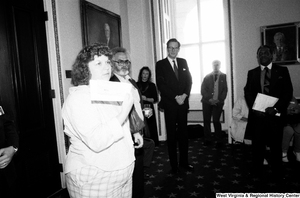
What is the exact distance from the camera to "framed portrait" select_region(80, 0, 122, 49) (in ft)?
10.8

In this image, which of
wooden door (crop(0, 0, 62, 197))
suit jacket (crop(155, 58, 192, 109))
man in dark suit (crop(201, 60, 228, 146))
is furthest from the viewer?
man in dark suit (crop(201, 60, 228, 146))

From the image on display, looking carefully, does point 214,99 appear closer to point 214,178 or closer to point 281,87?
point 281,87

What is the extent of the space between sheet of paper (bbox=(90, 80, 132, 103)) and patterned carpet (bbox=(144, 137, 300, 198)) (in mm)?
1957

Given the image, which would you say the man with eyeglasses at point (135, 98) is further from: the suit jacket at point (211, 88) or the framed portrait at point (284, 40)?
the framed portrait at point (284, 40)

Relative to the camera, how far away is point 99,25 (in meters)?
3.67

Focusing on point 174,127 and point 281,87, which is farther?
point 174,127

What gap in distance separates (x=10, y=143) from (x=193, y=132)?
402cm

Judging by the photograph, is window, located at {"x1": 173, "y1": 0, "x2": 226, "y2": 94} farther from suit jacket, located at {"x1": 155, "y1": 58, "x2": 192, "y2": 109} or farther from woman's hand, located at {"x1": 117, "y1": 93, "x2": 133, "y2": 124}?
woman's hand, located at {"x1": 117, "y1": 93, "x2": 133, "y2": 124}

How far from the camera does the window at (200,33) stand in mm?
5844

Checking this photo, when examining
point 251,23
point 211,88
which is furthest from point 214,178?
point 251,23

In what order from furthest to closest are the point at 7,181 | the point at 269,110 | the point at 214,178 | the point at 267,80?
the point at 214,178
the point at 267,80
the point at 269,110
the point at 7,181

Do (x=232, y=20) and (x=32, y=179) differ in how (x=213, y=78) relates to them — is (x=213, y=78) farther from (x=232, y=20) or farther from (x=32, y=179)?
(x=32, y=179)

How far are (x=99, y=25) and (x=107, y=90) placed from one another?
2973mm

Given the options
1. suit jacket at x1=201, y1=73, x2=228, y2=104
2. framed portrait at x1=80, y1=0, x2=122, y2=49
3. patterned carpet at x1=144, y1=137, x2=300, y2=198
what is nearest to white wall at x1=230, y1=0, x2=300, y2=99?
suit jacket at x1=201, y1=73, x2=228, y2=104
